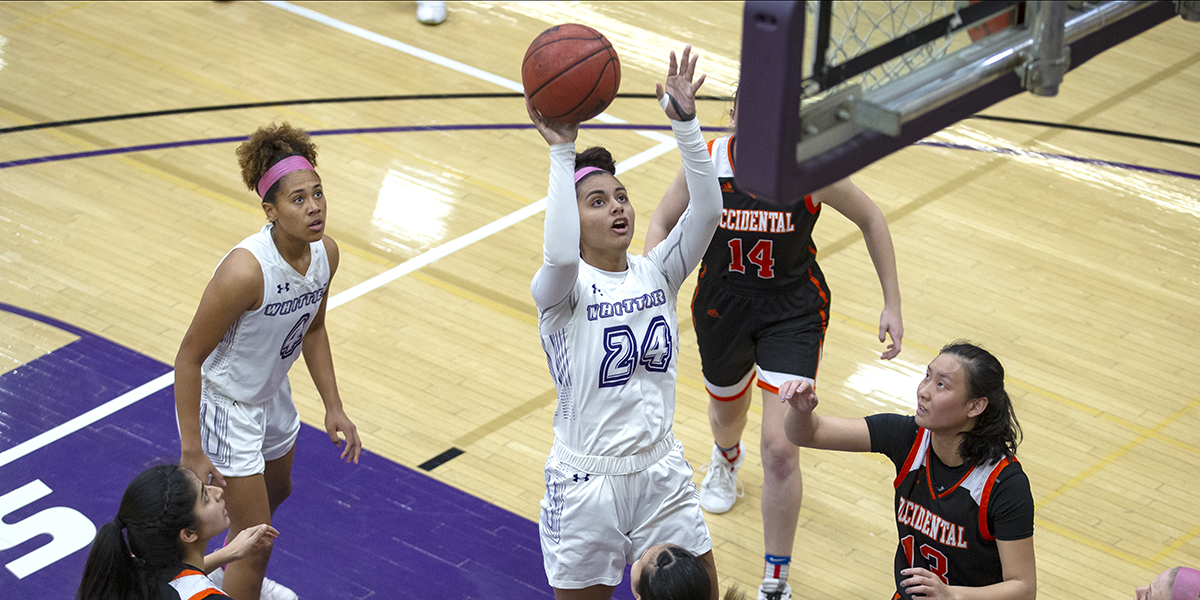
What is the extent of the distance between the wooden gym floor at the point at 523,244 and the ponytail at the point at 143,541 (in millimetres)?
2279

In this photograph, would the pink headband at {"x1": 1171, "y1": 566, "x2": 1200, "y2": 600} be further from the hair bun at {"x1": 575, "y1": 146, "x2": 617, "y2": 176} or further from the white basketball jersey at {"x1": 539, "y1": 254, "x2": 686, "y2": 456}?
the hair bun at {"x1": 575, "y1": 146, "x2": 617, "y2": 176}

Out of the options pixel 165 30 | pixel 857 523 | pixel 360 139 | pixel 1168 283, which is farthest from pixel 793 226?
pixel 165 30

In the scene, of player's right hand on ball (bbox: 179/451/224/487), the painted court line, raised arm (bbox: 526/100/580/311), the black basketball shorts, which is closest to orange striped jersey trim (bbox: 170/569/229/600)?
player's right hand on ball (bbox: 179/451/224/487)

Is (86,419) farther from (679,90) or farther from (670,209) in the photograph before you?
(679,90)

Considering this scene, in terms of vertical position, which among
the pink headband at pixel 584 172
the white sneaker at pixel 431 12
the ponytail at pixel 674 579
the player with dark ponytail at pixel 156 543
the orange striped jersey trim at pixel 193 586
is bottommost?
the white sneaker at pixel 431 12

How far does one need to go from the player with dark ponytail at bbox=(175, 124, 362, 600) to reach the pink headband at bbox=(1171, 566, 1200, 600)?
9.78 feet

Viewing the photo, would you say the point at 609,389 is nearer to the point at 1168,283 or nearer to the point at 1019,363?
the point at 1019,363

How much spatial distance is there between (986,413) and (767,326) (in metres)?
1.44

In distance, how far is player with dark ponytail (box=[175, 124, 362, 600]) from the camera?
14.6 ft

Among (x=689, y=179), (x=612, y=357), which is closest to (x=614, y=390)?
(x=612, y=357)

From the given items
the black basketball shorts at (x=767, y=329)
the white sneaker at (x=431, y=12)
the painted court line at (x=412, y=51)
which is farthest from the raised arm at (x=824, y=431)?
the white sneaker at (x=431, y=12)

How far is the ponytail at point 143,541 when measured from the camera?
144 inches

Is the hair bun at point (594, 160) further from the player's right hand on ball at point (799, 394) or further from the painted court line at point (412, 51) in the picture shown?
the painted court line at point (412, 51)

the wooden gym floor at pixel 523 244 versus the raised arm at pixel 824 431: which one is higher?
the raised arm at pixel 824 431
